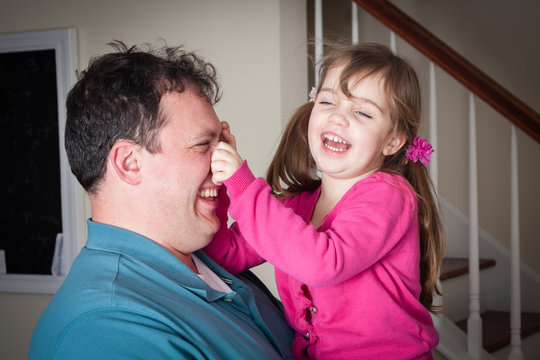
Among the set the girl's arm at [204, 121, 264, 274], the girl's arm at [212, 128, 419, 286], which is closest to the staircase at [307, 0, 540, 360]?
the girl's arm at [204, 121, 264, 274]

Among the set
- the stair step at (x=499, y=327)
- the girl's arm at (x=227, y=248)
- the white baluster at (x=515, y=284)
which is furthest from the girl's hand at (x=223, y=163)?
the stair step at (x=499, y=327)

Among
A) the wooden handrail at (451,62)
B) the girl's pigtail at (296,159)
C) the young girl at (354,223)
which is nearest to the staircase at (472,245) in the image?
the wooden handrail at (451,62)

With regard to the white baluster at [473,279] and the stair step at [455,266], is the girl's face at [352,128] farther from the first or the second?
the stair step at [455,266]

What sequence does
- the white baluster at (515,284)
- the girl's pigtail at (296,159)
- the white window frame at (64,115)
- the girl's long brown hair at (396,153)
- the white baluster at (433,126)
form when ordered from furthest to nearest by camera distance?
the white window frame at (64,115) → the white baluster at (515,284) → the white baluster at (433,126) → the girl's pigtail at (296,159) → the girl's long brown hair at (396,153)

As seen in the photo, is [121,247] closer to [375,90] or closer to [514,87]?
[375,90]

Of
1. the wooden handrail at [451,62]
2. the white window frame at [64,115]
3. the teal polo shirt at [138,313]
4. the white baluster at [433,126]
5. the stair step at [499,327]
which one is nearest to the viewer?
the teal polo shirt at [138,313]

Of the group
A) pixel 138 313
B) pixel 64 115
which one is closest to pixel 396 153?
pixel 138 313

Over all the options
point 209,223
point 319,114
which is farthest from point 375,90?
point 209,223

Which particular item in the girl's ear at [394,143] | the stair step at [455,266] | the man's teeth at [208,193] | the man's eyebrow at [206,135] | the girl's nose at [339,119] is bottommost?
the stair step at [455,266]

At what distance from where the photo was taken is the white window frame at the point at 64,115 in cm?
257

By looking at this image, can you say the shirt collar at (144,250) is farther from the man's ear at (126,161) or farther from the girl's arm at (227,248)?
the girl's arm at (227,248)

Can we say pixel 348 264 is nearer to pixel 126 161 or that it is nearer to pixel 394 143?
pixel 394 143

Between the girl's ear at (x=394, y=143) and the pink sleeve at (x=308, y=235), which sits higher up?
the girl's ear at (x=394, y=143)

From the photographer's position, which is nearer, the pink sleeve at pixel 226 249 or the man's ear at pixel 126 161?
the man's ear at pixel 126 161
